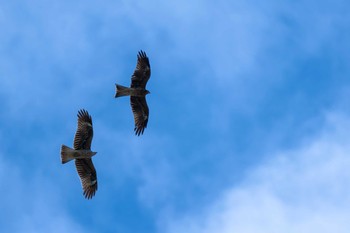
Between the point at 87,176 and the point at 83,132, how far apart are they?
2.48 meters

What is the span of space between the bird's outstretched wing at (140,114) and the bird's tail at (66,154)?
6.03 meters

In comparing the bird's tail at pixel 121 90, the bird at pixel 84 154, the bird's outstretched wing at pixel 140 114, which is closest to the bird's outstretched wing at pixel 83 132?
the bird at pixel 84 154

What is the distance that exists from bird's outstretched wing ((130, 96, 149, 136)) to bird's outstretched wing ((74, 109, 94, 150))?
14.6 ft

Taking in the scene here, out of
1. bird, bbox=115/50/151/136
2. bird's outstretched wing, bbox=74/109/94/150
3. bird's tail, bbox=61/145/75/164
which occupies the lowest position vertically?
bird's tail, bbox=61/145/75/164

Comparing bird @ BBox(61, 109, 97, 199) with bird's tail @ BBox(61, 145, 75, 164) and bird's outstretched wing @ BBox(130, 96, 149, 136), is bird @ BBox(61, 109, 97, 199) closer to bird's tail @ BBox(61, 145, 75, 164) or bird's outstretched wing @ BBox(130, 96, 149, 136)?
bird's tail @ BBox(61, 145, 75, 164)

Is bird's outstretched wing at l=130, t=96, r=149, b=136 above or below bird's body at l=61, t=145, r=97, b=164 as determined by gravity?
above

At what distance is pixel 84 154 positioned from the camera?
139 ft

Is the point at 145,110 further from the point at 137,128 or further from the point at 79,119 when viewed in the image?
the point at 79,119

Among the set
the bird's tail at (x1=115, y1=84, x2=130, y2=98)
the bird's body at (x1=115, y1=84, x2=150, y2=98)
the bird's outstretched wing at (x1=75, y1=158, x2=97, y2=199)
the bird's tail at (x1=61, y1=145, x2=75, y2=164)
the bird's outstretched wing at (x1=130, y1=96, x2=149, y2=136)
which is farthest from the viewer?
the bird's outstretched wing at (x1=130, y1=96, x2=149, y2=136)

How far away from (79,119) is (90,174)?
3061mm

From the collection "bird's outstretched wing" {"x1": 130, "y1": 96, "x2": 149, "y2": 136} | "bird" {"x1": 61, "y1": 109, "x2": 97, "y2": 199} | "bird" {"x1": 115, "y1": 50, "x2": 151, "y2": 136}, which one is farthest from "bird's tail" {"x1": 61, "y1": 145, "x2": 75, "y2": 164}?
"bird's outstretched wing" {"x1": 130, "y1": 96, "x2": 149, "y2": 136}

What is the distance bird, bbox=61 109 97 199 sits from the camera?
41.8 m

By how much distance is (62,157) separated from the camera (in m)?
41.4

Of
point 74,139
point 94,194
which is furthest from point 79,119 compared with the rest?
point 94,194
